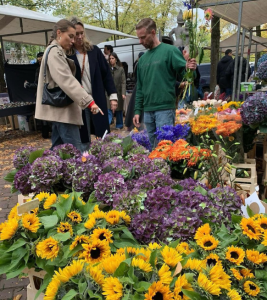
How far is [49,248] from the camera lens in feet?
3.73

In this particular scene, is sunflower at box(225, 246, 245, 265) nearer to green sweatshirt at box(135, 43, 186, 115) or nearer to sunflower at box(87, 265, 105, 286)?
sunflower at box(87, 265, 105, 286)

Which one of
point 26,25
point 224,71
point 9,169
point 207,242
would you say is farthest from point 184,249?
point 26,25

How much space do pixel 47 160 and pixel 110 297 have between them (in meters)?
1.04

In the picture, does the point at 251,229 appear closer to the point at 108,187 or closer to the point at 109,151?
the point at 108,187

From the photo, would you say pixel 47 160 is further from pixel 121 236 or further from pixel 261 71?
pixel 261 71

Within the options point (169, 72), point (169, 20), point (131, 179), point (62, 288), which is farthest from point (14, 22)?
point (169, 20)

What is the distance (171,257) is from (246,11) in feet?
20.6

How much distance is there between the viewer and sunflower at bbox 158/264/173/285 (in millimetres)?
871

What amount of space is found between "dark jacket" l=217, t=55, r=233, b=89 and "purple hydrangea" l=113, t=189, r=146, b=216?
803 cm

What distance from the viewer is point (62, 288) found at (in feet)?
3.07

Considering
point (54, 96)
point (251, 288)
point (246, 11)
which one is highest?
point (246, 11)

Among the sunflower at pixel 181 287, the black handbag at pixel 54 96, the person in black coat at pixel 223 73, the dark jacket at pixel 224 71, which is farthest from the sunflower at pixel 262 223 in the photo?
the dark jacket at pixel 224 71

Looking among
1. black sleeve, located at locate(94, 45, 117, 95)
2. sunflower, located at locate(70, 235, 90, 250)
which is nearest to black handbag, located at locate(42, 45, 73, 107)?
black sleeve, located at locate(94, 45, 117, 95)

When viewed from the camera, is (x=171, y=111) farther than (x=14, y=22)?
No
